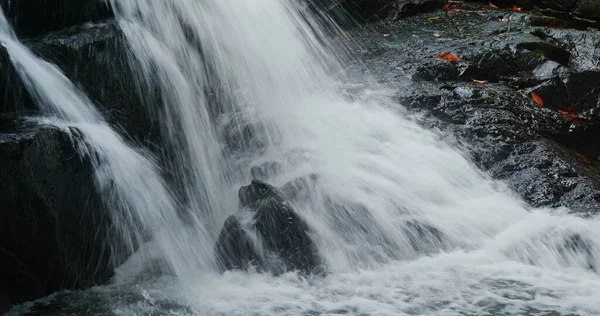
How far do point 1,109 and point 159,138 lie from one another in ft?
4.29

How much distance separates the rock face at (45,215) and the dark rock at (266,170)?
1543 millimetres

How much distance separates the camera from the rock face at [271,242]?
174 inches

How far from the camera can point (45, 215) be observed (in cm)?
393

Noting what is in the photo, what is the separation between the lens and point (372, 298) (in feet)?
13.1

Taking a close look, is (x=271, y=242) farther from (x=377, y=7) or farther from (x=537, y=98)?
(x=377, y=7)

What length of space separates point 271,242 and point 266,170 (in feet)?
3.68

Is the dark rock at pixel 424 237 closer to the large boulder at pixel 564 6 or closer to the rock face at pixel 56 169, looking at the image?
the rock face at pixel 56 169

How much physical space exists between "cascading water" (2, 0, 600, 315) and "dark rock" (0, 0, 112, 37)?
233mm

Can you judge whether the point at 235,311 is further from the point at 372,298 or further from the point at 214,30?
the point at 214,30

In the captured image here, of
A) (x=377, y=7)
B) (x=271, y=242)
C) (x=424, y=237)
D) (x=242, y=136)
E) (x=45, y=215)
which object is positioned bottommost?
(x=424, y=237)

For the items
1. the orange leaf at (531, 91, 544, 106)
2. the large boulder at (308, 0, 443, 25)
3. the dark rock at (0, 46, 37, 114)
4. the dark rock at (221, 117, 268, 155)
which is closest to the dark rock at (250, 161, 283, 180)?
the dark rock at (221, 117, 268, 155)

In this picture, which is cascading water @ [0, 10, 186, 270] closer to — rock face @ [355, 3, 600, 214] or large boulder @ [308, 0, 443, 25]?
rock face @ [355, 3, 600, 214]

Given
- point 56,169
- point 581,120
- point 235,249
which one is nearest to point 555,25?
point 581,120

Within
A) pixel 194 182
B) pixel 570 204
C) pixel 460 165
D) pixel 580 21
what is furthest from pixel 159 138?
pixel 580 21
